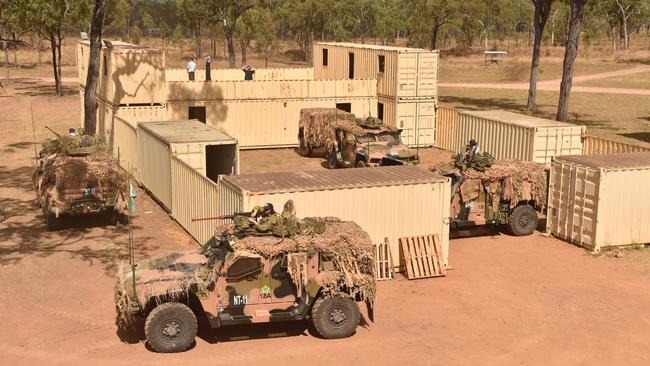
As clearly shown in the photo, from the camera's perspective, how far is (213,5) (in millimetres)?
60250

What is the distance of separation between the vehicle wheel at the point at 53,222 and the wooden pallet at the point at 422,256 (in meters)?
9.05

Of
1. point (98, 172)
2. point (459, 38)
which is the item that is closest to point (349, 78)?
point (98, 172)

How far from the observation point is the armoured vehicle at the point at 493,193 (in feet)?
66.1

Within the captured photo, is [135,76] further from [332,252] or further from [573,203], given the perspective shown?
[332,252]

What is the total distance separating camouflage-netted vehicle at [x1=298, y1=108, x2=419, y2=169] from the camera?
86.4ft

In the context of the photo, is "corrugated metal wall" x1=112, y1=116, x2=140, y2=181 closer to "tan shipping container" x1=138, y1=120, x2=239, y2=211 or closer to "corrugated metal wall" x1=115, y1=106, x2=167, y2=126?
"tan shipping container" x1=138, y1=120, x2=239, y2=211

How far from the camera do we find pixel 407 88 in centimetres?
3362

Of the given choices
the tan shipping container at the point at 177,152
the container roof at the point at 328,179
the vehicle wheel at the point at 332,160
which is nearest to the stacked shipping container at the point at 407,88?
the vehicle wheel at the point at 332,160

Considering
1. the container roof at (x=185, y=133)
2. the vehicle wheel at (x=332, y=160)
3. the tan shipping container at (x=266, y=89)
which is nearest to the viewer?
the container roof at (x=185, y=133)

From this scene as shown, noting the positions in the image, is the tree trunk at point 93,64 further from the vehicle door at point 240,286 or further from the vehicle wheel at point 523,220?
the vehicle door at point 240,286

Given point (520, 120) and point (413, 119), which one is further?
point (413, 119)

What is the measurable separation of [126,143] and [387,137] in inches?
355

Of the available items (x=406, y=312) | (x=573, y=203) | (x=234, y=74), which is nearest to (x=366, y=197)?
(x=406, y=312)

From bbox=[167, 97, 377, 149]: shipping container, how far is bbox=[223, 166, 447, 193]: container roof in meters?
15.5
